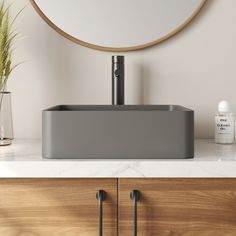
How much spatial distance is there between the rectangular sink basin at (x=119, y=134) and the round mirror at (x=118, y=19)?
0.47 metres

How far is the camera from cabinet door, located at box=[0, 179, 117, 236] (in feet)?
3.35

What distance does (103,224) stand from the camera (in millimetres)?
1029

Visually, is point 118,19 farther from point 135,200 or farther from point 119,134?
point 135,200

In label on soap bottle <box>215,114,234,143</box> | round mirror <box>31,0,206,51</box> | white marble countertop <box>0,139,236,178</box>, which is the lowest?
white marble countertop <box>0,139,236,178</box>

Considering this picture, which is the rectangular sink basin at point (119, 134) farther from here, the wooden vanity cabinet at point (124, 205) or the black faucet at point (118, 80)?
the black faucet at point (118, 80)

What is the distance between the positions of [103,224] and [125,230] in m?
0.06

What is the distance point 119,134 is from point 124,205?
0.60 ft

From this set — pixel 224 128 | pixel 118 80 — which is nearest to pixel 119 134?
pixel 118 80

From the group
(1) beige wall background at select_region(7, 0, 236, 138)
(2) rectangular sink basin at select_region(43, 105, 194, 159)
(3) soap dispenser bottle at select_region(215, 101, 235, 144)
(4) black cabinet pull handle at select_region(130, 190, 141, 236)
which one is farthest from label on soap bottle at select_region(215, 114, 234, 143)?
(4) black cabinet pull handle at select_region(130, 190, 141, 236)

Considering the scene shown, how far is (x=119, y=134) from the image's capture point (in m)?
1.04

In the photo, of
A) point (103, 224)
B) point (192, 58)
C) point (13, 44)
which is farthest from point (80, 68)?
point (103, 224)

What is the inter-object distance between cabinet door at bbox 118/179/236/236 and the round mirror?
60 cm

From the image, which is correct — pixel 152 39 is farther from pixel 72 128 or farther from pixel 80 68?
pixel 72 128

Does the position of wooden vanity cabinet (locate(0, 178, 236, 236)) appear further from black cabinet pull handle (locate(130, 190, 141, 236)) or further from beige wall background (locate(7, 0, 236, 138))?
beige wall background (locate(7, 0, 236, 138))
